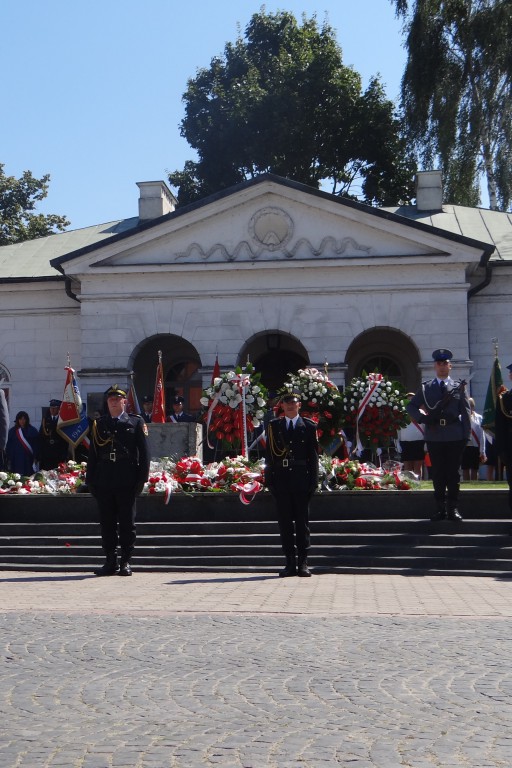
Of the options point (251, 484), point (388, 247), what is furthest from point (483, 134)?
point (251, 484)

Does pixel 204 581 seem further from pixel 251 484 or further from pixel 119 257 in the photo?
pixel 119 257

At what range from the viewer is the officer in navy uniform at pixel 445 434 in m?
12.8

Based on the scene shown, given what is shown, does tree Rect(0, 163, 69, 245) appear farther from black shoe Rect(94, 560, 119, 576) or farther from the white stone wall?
black shoe Rect(94, 560, 119, 576)

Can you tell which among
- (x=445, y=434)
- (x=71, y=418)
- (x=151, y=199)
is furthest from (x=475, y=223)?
(x=445, y=434)

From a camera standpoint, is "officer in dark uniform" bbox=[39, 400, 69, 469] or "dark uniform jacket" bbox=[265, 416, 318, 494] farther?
"officer in dark uniform" bbox=[39, 400, 69, 469]

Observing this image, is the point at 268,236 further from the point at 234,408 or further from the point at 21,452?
the point at 234,408

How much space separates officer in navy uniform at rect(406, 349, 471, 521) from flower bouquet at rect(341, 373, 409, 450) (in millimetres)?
4627

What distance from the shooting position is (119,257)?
27.9 m

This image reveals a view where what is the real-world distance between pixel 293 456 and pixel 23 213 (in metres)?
43.7

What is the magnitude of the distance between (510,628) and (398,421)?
10.3 m

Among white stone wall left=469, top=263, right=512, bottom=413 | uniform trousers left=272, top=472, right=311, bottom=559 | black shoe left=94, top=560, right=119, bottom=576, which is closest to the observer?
uniform trousers left=272, top=472, right=311, bottom=559

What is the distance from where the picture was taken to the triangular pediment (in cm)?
2697

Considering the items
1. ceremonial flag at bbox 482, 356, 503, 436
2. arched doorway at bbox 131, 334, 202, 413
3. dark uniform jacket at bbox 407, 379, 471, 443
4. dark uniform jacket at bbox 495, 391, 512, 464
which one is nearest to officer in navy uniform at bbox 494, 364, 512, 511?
dark uniform jacket at bbox 495, 391, 512, 464

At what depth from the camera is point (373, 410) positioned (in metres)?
17.8
